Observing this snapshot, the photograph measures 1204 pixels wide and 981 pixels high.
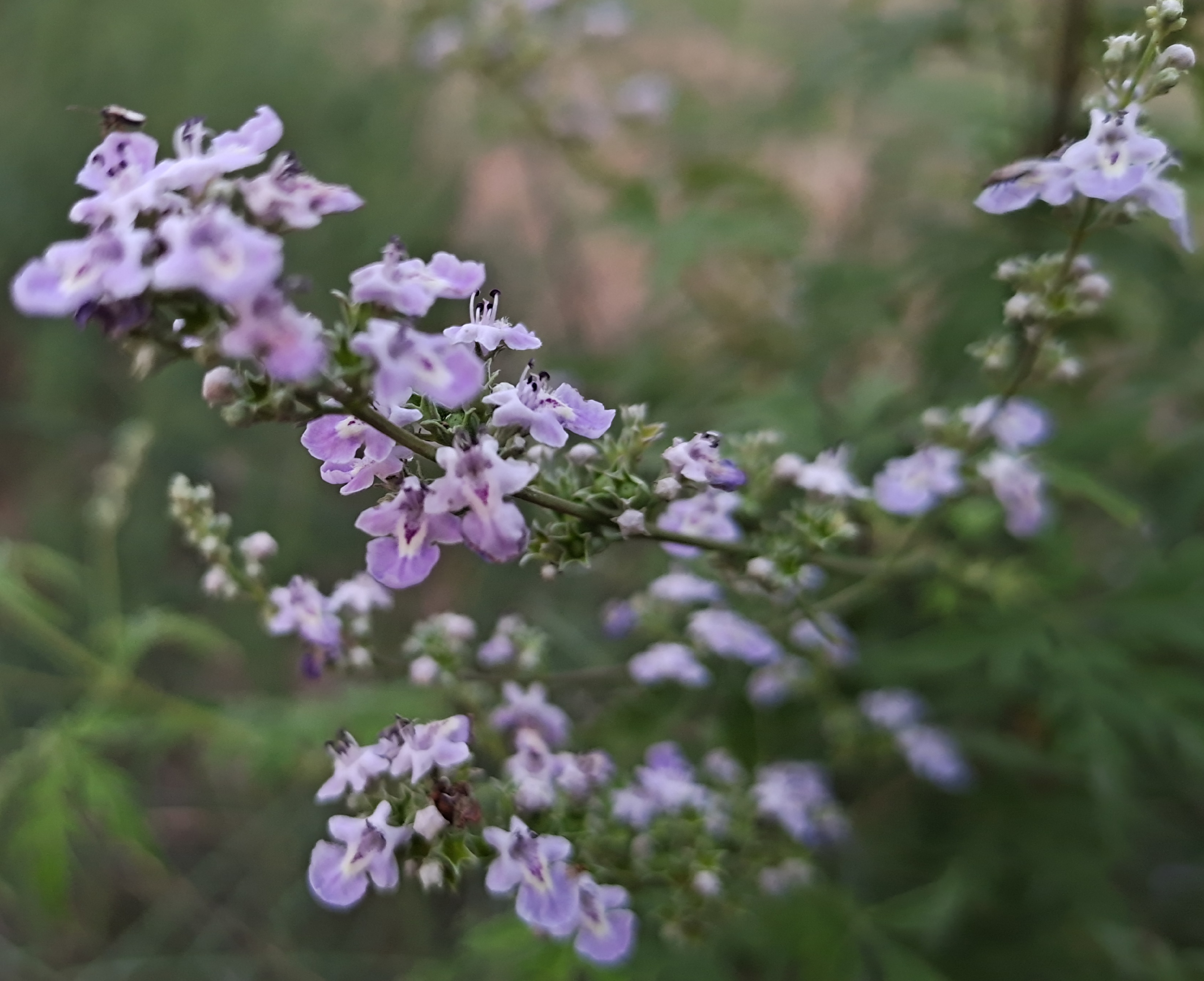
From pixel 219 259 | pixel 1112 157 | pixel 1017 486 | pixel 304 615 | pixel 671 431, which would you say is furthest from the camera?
pixel 671 431

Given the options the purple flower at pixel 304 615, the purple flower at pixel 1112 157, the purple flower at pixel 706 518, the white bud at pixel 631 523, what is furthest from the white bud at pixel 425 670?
the purple flower at pixel 1112 157

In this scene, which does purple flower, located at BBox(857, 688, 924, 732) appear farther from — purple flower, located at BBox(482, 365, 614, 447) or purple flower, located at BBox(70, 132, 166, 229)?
purple flower, located at BBox(70, 132, 166, 229)

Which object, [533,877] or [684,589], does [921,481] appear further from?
[533,877]

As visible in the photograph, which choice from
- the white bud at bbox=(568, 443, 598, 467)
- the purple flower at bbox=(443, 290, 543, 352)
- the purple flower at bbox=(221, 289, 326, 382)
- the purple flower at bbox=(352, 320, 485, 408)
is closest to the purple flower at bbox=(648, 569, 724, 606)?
the white bud at bbox=(568, 443, 598, 467)

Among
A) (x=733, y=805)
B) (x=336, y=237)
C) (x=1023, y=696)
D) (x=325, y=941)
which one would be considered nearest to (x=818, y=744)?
(x=1023, y=696)

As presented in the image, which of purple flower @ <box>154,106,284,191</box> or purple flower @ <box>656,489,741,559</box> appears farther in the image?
purple flower @ <box>656,489,741,559</box>

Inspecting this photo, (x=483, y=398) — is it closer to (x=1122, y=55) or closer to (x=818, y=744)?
(x=1122, y=55)

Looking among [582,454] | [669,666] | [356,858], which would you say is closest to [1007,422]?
[669,666]
